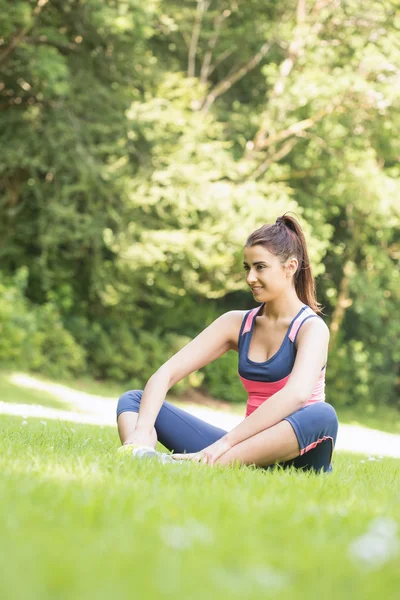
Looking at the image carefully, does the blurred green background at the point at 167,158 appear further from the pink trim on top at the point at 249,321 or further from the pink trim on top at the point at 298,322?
the pink trim on top at the point at 298,322

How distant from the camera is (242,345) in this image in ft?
16.1

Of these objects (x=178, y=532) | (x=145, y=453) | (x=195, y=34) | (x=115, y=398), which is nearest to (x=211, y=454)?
(x=145, y=453)

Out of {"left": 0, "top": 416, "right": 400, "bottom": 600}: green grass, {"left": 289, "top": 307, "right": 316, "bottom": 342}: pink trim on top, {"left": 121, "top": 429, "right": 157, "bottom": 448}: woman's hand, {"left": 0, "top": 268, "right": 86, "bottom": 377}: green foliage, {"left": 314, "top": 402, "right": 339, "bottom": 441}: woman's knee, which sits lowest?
{"left": 0, "top": 268, "right": 86, "bottom": 377}: green foliage

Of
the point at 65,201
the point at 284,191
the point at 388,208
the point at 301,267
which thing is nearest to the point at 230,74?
the point at 284,191

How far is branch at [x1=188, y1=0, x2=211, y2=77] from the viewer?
20.6 metres

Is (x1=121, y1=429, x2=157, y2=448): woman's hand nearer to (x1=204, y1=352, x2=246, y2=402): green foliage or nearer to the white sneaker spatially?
the white sneaker

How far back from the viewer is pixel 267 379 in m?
4.76

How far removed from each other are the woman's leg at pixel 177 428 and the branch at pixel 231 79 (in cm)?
1729

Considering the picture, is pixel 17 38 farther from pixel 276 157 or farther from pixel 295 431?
pixel 295 431

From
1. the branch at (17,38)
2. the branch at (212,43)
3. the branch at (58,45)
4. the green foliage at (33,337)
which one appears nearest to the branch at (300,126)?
the branch at (212,43)

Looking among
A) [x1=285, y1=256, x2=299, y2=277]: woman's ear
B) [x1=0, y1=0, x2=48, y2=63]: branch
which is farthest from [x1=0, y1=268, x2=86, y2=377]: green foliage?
[x1=285, y1=256, x2=299, y2=277]: woman's ear

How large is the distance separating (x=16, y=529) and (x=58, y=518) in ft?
0.73

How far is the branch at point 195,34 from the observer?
2061 cm

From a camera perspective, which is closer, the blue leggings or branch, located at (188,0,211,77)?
the blue leggings
